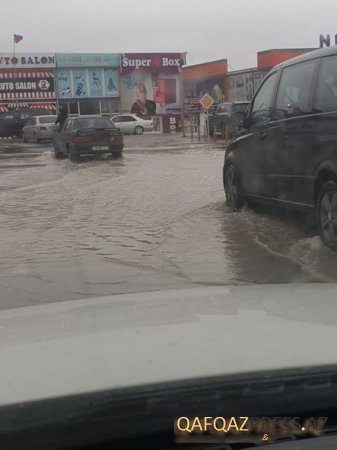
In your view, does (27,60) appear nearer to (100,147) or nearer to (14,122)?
(14,122)

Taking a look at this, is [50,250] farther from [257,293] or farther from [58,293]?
[257,293]

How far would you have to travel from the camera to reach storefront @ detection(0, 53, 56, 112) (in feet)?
147

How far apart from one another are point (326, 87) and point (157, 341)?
427 centimetres

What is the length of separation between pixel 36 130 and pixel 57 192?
20504 mm

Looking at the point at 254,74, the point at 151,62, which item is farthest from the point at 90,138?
the point at 151,62

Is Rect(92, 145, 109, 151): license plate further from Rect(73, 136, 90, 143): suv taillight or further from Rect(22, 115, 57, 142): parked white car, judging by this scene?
Rect(22, 115, 57, 142): parked white car

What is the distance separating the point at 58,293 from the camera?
5.05 m

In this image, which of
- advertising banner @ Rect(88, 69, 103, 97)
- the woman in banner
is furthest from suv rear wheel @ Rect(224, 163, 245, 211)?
the woman in banner

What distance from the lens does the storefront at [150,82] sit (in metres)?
48.1

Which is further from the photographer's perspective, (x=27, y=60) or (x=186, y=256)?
(x=27, y=60)

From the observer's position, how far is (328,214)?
5543mm

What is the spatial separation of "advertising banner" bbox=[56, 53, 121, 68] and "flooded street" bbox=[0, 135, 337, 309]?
35930mm

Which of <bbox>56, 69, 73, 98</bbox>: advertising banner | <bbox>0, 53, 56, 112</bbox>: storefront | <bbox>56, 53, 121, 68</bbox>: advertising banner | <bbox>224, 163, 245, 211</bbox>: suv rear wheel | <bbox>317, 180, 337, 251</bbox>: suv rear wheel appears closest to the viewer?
<bbox>317, 180, 337, 251</bbox>: suv rear wheel

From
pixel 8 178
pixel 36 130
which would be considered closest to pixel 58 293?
pixel 8 178
